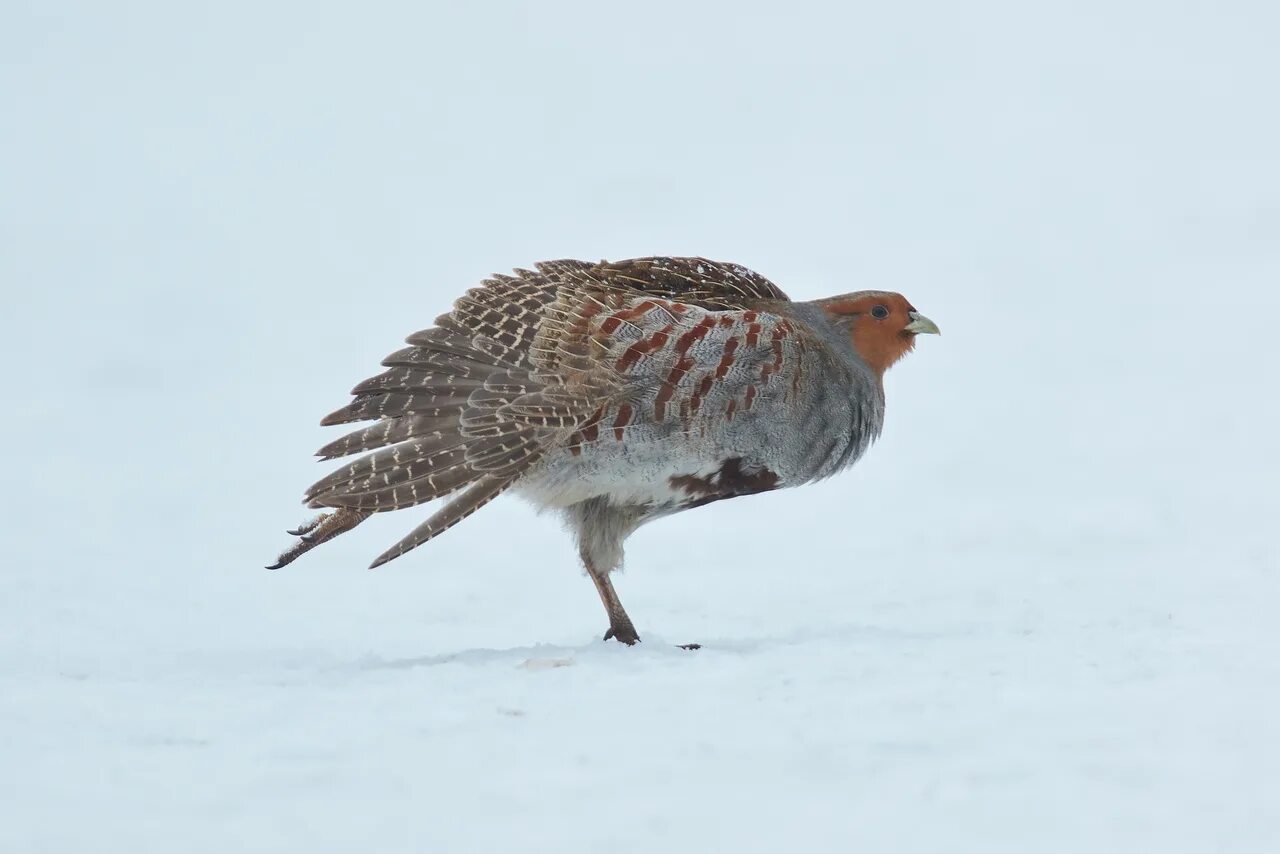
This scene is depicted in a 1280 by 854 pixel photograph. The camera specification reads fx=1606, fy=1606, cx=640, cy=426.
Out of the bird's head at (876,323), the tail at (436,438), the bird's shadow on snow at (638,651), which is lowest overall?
the bird's shadow on snow at (638,651)

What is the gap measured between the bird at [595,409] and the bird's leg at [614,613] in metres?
0.01

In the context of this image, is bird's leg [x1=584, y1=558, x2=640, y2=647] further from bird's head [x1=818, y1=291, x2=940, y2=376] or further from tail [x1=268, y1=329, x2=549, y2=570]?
bird's head [x1=818, y1=291, x2=940, y2=376]

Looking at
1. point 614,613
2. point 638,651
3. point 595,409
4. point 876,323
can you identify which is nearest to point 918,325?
point 876,323

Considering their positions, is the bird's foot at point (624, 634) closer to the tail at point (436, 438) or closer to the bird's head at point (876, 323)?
the tail at point (436, 438)

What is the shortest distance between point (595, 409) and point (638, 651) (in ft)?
2.98

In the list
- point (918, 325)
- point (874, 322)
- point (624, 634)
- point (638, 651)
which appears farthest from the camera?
point (918, 325)

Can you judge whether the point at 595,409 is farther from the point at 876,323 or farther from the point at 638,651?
the point at 876,323

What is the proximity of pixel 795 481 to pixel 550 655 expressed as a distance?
132 cm

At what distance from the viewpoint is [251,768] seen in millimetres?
4250

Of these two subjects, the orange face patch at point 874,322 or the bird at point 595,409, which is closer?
the bird at point 595,409

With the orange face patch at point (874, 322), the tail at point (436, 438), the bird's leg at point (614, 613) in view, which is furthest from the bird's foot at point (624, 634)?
the orange face patch at point (874, 322)

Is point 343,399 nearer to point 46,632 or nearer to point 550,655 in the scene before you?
point 46,632

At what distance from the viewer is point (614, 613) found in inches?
255

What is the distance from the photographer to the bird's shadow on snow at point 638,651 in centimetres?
560
